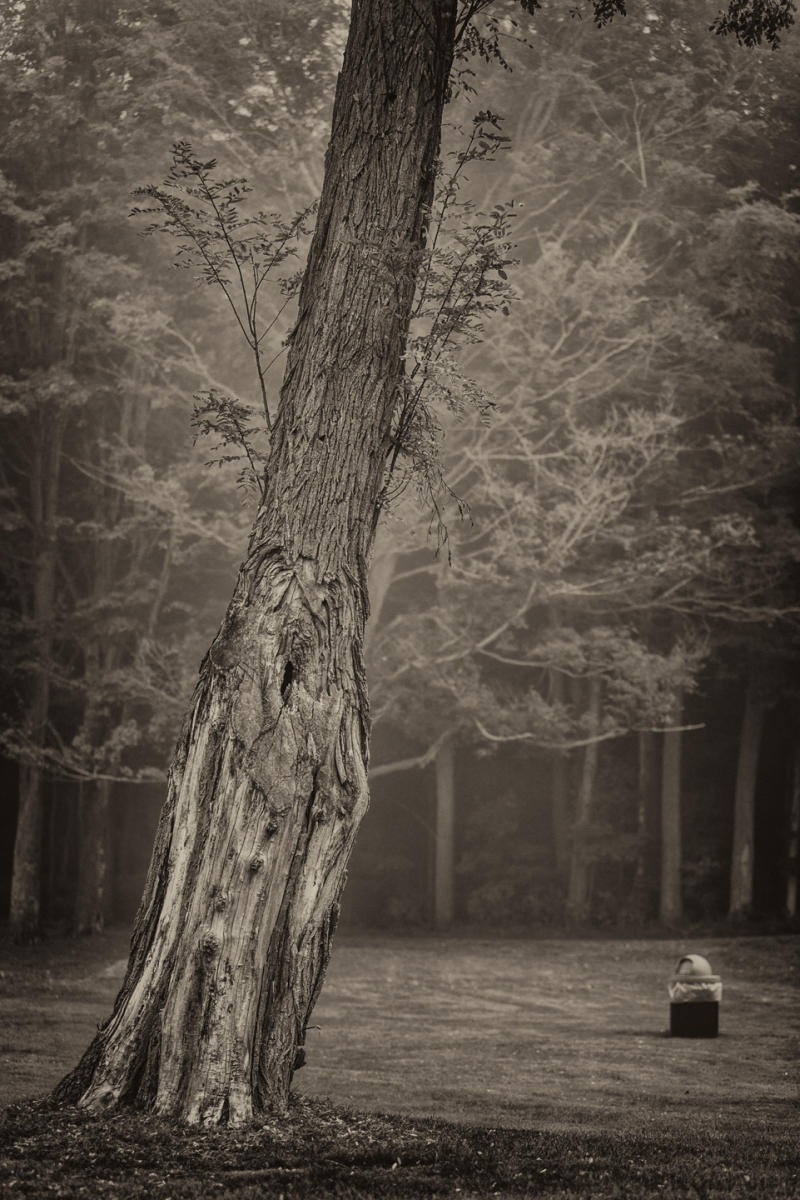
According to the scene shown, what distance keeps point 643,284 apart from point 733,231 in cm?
169

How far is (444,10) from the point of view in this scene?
7492mm

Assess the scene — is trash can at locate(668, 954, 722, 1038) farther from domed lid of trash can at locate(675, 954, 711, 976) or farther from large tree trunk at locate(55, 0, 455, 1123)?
large tree trunk at locate(55, 0, 455, 1123)

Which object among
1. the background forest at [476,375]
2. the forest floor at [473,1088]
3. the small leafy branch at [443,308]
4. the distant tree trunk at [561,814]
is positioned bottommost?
the forest floor at [473,1088]

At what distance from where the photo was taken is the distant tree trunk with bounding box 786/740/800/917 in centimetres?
2678

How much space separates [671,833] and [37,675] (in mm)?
13674

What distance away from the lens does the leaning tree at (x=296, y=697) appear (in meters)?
6.25

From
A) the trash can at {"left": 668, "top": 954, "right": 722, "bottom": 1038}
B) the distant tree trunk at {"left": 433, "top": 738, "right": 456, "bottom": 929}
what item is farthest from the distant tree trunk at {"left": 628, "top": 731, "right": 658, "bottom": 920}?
the trash can at {"left": 668, "top": 954, "right": 722, "bottom": 1038}

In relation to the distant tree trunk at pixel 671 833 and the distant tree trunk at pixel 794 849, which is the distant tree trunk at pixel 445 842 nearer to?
the distant tree trunk at pixel 671 833

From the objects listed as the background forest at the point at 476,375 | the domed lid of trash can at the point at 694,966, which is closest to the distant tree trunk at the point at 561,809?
the background forest at the point at 476,375

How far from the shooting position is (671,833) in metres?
27.1

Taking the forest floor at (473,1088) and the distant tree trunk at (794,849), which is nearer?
the forest floor at (473,1088)

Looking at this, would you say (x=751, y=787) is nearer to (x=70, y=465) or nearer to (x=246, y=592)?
(x=70, y=465)

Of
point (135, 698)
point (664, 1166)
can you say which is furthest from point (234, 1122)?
point (135, 698)

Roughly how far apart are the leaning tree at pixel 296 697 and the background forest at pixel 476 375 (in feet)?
29.5
